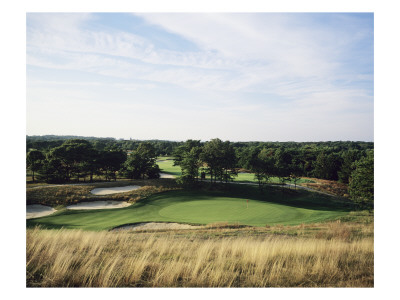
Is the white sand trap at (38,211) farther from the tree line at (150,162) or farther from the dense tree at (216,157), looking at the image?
the dense tree at (216,157)

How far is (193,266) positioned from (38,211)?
16.1 m

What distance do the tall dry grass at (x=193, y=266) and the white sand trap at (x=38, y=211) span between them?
12416 mm

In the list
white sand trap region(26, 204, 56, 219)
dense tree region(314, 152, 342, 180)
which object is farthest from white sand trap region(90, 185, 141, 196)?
dense tree region(314, 152, 342, 180)

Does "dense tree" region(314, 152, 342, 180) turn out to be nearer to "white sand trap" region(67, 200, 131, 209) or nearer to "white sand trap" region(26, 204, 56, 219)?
"white sand trap" region(67, 200, 131, 209)

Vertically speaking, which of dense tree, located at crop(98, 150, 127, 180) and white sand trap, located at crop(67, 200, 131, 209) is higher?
dense tree, located at crop(98, 150, 127, 180)

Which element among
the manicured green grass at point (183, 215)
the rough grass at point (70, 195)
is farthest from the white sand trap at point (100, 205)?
the manicured green grass at point (183, 215)

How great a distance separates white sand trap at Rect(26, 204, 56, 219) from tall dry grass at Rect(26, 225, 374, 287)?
12.4 metres

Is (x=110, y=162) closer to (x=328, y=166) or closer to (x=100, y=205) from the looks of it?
(x=100, y=205)

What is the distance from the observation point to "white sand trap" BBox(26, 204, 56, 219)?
532 inches

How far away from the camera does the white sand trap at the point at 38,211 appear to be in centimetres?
1352

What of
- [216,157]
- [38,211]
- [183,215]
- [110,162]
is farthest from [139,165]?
[183,215]

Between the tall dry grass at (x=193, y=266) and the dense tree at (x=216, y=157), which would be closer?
the tall dry grass at (x=193, y=266)
